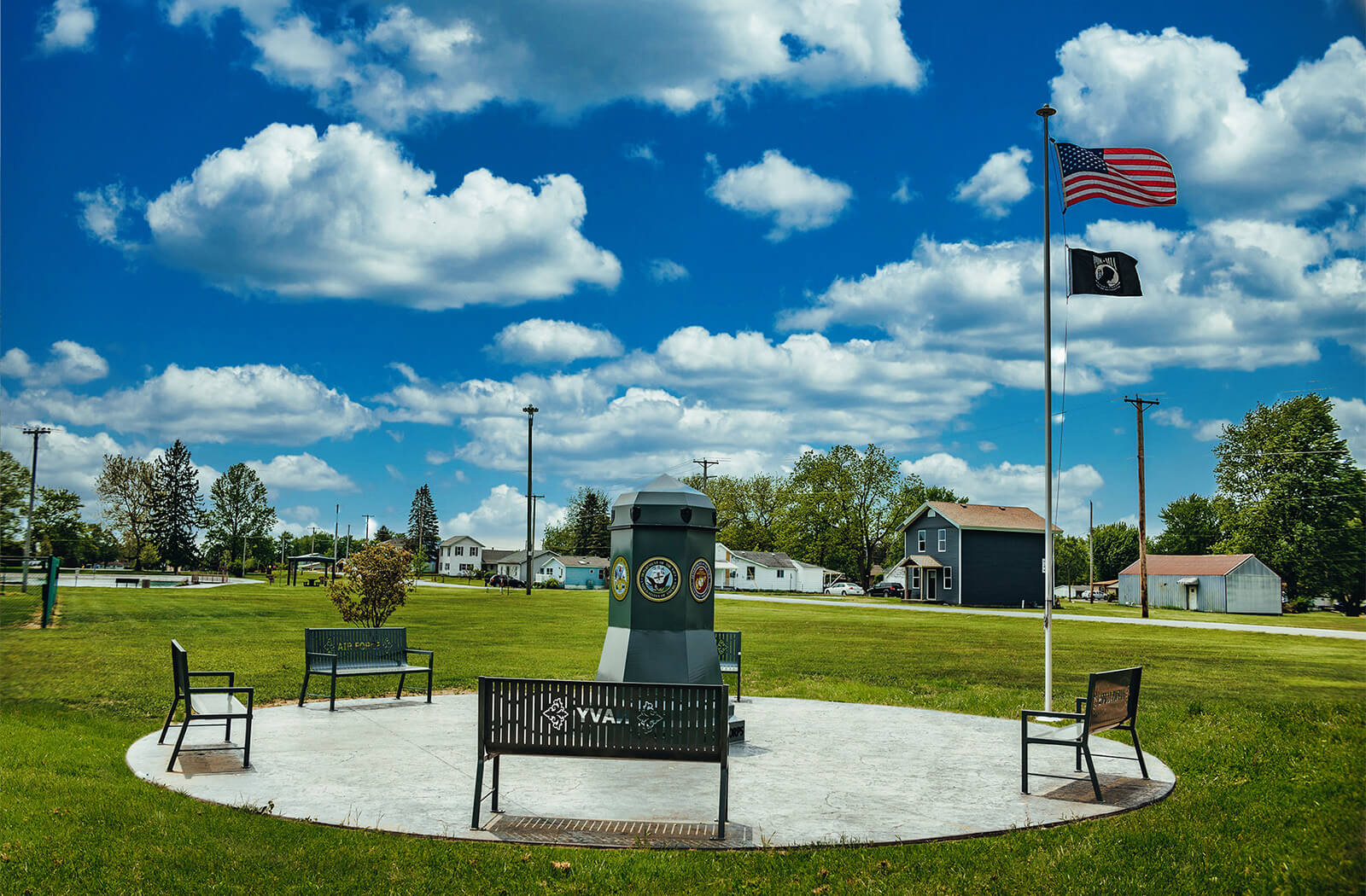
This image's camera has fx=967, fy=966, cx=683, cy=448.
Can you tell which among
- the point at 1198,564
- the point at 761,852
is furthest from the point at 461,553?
the point at 761,852

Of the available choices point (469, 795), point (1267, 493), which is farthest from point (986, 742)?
point (1267, 493)

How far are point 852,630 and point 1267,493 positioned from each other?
47.0 metres

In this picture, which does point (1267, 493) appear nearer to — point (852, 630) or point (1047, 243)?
point (852, 630)

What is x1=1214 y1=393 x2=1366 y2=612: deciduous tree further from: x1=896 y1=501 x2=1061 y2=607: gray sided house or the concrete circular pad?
the concrete circular pad

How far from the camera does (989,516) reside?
199ft

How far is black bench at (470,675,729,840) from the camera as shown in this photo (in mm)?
6652

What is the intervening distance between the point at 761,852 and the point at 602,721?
4.79ft

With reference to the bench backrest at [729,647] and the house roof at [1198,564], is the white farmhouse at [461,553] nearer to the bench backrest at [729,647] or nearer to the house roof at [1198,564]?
the house roof at [1198,564]

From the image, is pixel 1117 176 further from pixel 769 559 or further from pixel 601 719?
pixel 769 559

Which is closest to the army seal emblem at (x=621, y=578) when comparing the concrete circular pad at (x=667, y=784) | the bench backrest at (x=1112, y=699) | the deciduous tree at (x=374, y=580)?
the concrete circular pad at (x=667, y=784)

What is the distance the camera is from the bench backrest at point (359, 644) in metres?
11.8

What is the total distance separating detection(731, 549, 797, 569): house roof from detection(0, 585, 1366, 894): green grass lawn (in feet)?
209

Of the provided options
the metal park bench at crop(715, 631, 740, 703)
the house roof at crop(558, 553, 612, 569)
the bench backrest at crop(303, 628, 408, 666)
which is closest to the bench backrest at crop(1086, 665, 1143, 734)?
the metal park bench at crop(715, 631, 740, 703)

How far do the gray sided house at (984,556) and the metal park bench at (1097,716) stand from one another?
5212cm
